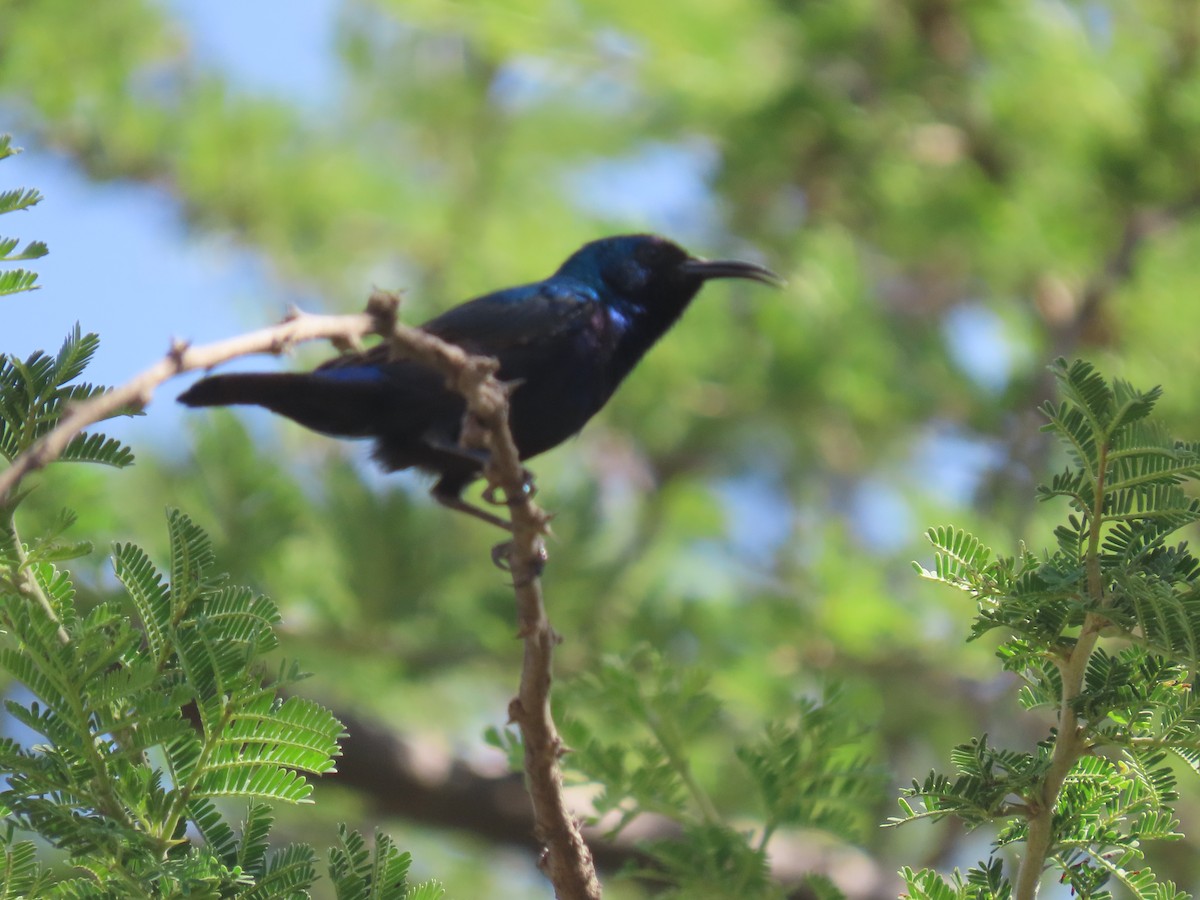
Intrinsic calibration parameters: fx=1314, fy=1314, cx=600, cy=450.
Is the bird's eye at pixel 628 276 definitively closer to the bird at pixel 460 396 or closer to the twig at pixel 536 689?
the bird at pixel 460 396

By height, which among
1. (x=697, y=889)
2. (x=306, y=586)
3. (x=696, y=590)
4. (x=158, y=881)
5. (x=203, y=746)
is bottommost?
(x=158, y=881)

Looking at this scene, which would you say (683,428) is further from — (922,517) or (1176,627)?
(1176,627)

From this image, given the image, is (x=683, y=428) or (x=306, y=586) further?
(x=683, y=428)

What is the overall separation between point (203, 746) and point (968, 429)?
5236 millimetres

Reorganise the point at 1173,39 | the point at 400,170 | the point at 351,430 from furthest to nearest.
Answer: the point at 400,170 < the point at 1173,39 < the point at 351,430

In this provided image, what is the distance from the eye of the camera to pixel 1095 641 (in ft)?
6.25

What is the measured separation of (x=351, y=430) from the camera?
3.47 m

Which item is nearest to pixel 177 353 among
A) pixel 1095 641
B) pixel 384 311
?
pixel 384 311

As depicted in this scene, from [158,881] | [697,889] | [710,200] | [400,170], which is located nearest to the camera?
→ [158,881]

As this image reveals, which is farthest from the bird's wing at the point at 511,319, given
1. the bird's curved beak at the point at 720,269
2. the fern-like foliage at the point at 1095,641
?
the fern-like foliage at the point at 1095,641

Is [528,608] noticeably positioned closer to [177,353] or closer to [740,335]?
[177,353]

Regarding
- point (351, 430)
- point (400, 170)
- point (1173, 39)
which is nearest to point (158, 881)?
point (351, 430)

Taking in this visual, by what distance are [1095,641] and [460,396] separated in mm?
1647

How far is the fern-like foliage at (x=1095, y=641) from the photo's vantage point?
1.83 meters
